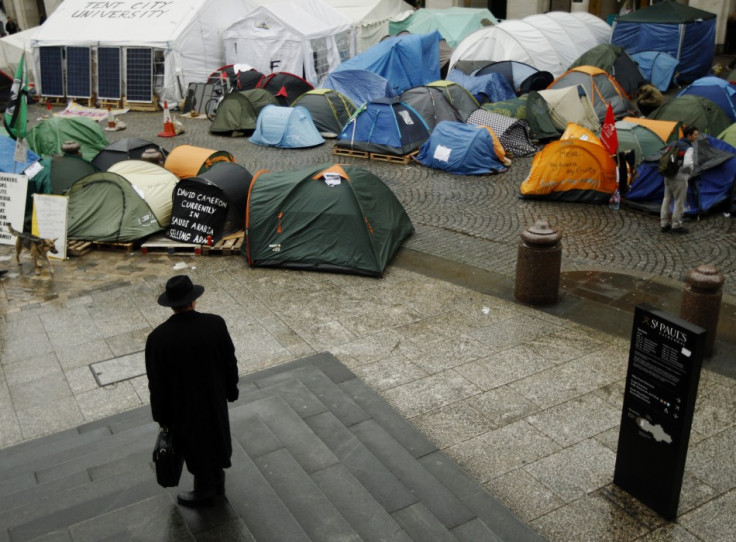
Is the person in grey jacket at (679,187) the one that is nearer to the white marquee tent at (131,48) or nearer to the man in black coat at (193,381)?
the man in black coat at (193,381)

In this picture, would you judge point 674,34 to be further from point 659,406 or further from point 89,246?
point 659,406

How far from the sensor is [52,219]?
454 inches

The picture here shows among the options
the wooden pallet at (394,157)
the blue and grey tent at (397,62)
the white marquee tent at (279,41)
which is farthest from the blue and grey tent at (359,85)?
the wooden pallet at (394,157)

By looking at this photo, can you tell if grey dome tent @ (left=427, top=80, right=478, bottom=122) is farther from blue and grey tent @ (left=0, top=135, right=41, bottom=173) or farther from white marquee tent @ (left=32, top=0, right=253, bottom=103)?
blue and grey tent @ (left=0, top=135, right=41, bottom=173)

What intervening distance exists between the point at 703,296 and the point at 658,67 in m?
18.5

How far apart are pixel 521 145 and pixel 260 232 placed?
8213mm

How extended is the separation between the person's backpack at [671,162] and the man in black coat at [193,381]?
8.77 metres

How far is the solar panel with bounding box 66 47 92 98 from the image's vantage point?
2430cm

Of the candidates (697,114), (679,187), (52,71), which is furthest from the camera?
(52,71)

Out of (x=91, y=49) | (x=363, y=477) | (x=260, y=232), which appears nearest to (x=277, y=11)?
(x=91, y=49)

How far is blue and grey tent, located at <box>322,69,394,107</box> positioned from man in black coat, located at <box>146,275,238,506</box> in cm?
1696

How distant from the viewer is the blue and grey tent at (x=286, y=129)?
18312 mm

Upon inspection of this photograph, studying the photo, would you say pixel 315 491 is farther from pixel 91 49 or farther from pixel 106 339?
pixel 91 49

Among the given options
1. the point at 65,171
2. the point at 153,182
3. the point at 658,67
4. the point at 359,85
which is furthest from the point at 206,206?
the point at 658,67
